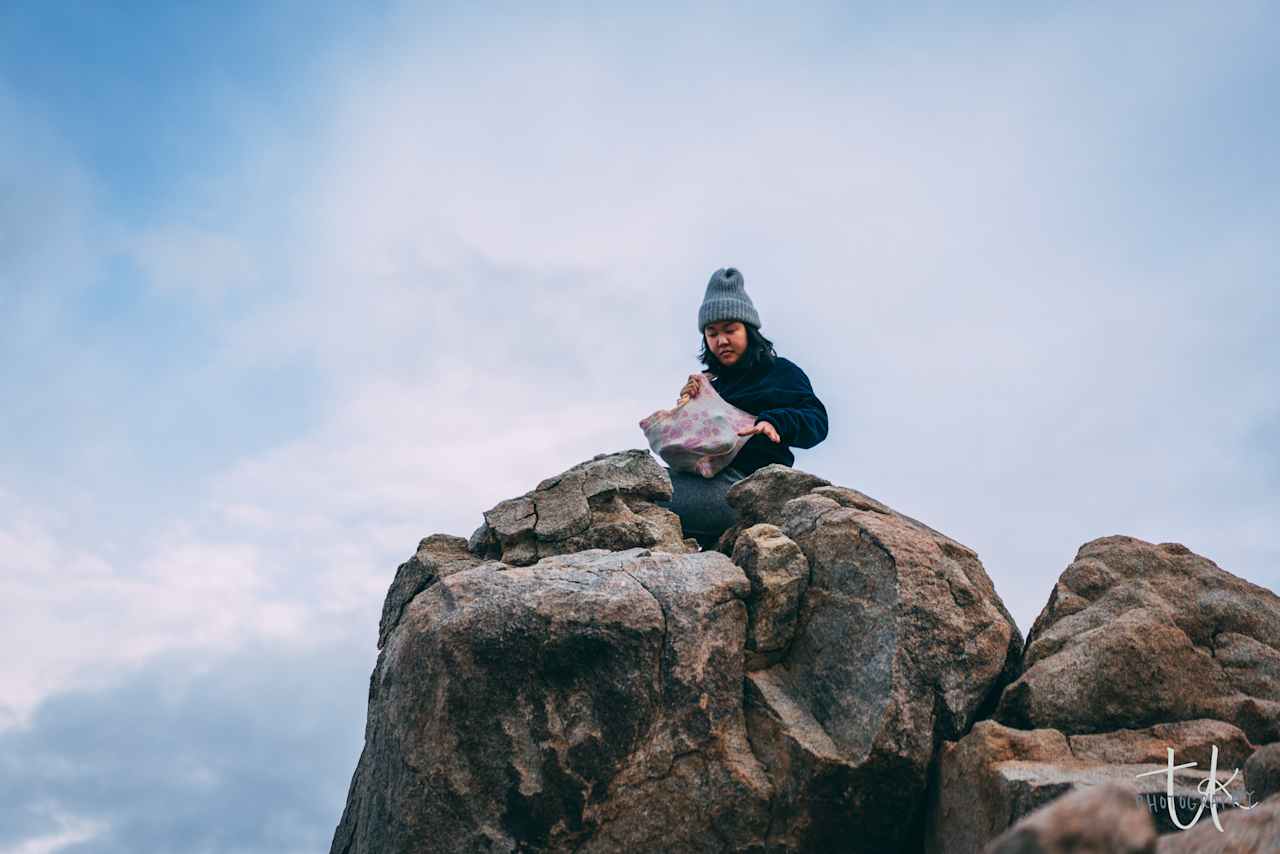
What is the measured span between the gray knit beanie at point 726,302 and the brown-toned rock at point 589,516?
2.19m

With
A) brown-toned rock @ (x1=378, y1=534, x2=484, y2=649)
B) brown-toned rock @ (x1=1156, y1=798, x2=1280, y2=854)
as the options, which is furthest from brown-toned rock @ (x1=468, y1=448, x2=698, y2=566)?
brown-toned rock @ (x1=1156, y1=798, x2=1280, y2=854)

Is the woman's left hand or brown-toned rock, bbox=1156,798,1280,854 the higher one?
the woman's left hand

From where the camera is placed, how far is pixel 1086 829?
370 cm

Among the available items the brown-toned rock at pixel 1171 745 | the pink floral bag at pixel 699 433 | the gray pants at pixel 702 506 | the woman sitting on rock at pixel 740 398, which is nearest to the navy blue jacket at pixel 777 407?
the woman sitting on rock at pixel 740 398

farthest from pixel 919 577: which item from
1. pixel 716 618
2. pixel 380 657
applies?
pixel 380 657

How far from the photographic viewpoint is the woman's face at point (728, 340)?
12.6m

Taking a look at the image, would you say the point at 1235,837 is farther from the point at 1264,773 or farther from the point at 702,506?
the point at 702,506

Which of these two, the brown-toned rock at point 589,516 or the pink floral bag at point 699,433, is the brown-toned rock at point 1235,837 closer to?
the brown-toned rock at point 589,516

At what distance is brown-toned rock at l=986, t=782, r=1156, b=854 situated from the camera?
3615mm

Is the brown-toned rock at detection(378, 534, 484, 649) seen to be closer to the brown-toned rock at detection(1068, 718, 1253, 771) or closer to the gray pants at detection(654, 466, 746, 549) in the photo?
the gray pants at detection(654, 466, 746, 549)

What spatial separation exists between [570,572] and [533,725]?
1.08 metres

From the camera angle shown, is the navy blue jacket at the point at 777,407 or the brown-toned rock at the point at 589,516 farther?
the navy blue jacket at the point at 777,407

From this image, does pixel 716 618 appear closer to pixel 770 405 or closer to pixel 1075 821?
pixel 770 405

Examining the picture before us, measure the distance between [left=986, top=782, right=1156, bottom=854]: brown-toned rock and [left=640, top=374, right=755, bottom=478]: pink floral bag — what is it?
765 cm
